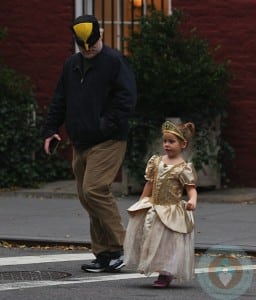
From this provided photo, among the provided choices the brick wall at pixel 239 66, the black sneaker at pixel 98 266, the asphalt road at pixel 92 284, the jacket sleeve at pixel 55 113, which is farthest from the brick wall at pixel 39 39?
the black sneaker at pixel 98 266

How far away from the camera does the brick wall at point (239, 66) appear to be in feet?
49.8

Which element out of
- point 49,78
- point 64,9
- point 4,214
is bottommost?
point 4,214

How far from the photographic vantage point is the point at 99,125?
902cm

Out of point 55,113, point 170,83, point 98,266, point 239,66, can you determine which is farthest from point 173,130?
point 239,66

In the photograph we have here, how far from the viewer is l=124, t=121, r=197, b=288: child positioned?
8.33 metres

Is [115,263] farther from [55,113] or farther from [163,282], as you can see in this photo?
[55,113]

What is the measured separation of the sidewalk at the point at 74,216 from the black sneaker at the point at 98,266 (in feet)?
5.30

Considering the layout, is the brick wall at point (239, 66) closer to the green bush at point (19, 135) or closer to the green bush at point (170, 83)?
the green bush at point (170, 83)

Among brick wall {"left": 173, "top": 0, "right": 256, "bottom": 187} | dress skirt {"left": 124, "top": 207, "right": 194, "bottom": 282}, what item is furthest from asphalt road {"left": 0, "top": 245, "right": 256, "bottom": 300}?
brick wall {"left": 173, "top": 0, "right": 256, "bottom": 187}

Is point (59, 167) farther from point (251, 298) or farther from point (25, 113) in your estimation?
point (251, 298)

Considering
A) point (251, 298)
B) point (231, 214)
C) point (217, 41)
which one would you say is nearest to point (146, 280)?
point (251, 298)

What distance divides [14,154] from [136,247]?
7.37m

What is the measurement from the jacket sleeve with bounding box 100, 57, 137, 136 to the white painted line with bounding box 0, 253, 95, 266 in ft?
5.24

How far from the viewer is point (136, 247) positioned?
852cm
